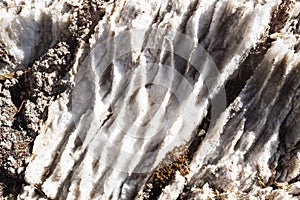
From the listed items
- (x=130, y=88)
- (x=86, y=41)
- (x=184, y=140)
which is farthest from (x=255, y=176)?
(x=86, y=41)

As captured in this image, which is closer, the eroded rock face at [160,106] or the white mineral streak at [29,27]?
the eroded rock face at [160,106]

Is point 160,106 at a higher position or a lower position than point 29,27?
lower

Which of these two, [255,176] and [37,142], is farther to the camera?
[37,142]

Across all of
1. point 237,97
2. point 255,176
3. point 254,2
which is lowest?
point 255,176

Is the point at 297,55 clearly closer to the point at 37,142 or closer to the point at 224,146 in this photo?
the point at 224,146

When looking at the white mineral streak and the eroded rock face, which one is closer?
the eroded rock face

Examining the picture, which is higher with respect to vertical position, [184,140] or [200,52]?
[200,52]

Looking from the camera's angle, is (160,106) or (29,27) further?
(29,27)
